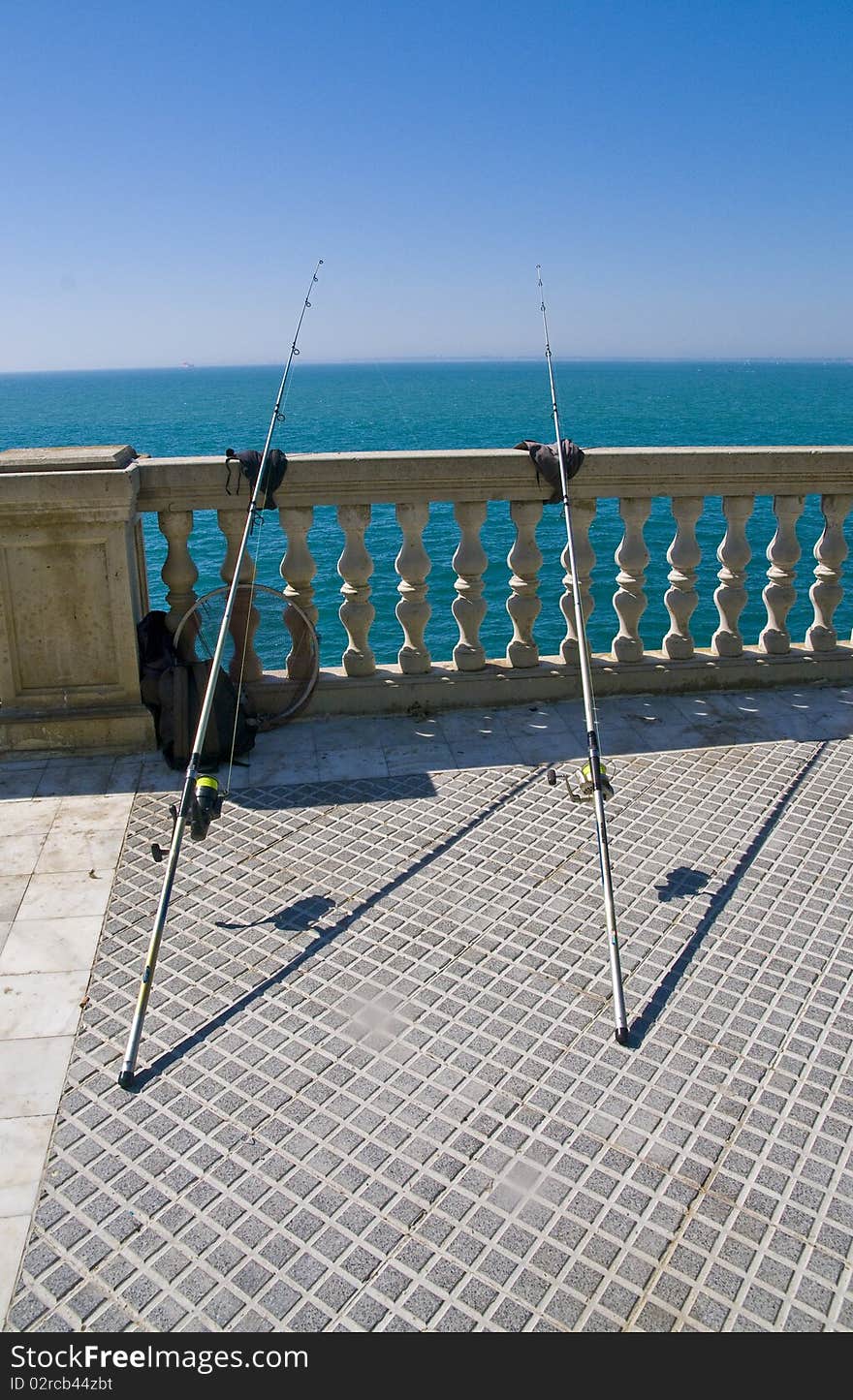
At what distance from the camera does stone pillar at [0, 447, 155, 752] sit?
4824 millimetres

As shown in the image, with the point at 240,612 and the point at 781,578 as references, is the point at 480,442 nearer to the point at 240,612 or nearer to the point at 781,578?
the point at 781,578

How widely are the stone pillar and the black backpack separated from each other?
8 centimetres

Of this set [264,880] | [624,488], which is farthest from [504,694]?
[264,880]

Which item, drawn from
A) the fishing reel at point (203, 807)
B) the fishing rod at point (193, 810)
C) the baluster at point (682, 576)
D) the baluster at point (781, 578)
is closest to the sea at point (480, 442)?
the baluster at point (682, 576)

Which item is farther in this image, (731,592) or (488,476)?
(731,592)

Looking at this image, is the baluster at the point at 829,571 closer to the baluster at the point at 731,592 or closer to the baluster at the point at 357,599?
the baluster at the point at 731,592

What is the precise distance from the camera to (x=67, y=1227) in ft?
8.38

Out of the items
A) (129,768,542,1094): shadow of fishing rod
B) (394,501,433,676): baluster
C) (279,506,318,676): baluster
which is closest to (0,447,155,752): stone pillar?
(279,506,318,676): baluster

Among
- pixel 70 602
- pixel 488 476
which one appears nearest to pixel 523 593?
pixel 488 476

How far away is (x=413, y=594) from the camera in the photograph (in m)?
5.72

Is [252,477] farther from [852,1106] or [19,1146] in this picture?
[852,1106]

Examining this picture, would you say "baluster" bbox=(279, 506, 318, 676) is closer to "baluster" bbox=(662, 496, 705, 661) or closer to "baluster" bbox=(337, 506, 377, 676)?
"baluster" bbox=(337, 506, 377, 676)

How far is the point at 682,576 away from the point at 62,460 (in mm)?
3241
